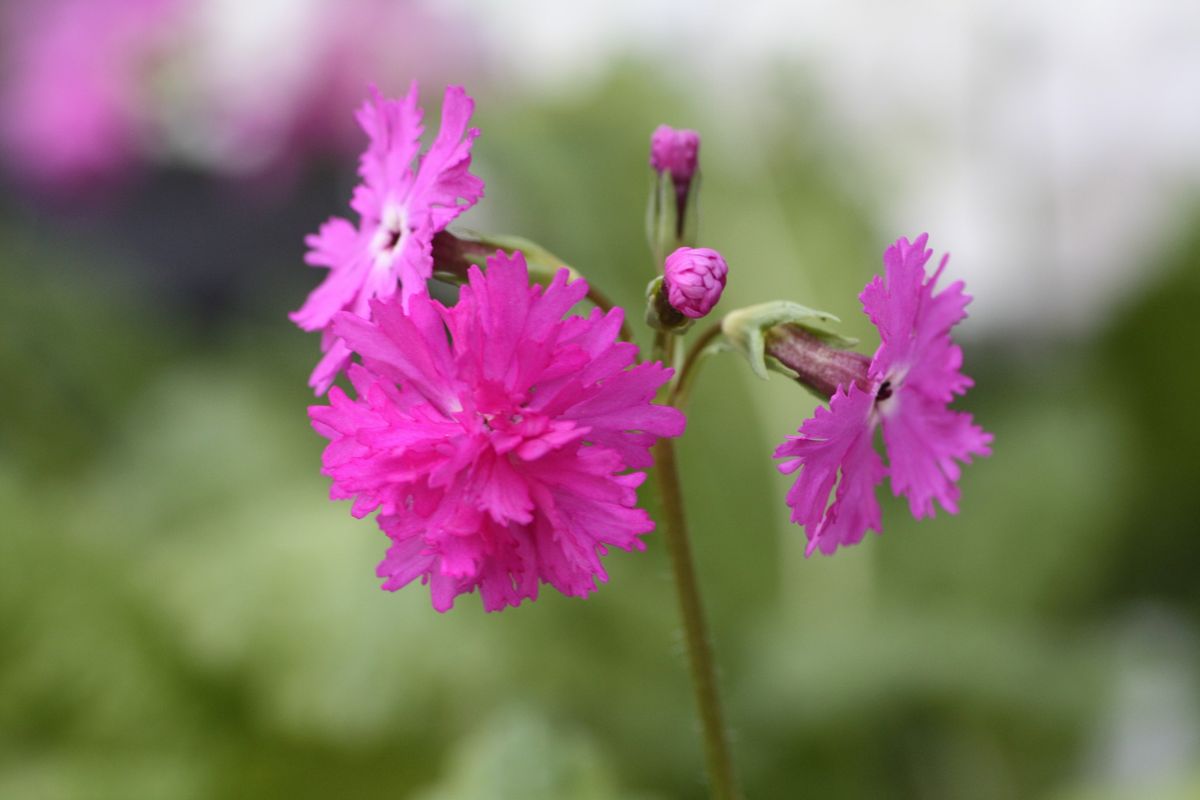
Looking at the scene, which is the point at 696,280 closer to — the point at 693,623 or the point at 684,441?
the point at 693,623

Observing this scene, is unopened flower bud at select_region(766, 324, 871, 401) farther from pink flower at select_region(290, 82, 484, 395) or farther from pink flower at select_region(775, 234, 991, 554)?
pink flower at select_region(290, 82, 484, 395)

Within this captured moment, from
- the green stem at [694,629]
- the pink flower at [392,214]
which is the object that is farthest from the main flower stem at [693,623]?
the pink flower at [392,214]

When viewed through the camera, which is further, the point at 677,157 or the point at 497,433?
the point at 677,157

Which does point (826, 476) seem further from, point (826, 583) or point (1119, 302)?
point (1119, 302)

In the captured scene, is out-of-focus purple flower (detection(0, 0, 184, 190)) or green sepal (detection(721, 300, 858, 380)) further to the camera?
out-of-focus purple flower (detection(0, 0, 184, 190))

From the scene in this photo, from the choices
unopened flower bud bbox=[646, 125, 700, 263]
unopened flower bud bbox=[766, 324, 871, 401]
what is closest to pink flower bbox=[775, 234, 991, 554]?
unopened flower bud bbox=[766, 324, 871, 401]

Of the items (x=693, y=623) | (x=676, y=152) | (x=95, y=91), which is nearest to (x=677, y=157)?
(x=676, y=152)
